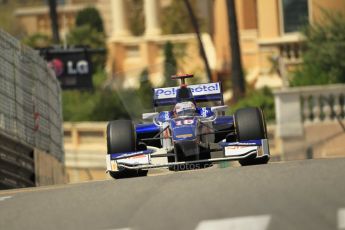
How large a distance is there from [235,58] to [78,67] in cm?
1034

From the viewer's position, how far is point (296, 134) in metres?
39.1

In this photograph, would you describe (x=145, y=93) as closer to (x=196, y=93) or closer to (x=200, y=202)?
(x=196, y=93)

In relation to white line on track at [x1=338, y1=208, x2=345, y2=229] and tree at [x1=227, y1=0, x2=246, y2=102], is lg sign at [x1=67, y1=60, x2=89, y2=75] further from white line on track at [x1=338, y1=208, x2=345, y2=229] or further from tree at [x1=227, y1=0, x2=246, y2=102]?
white line on track at [x1=338, y1=208, x2=345, y2=229]

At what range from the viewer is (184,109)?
68.3 ft

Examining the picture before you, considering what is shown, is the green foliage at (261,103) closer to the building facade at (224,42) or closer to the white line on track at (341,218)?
the building facade at (224,42)

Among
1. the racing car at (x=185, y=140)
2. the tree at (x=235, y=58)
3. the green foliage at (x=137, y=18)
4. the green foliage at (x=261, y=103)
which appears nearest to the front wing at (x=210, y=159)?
the racing car at (x=185, y=140)

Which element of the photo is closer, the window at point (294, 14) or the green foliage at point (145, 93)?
the window at point (294, 14)

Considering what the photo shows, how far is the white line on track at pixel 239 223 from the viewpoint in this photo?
13.1 metres

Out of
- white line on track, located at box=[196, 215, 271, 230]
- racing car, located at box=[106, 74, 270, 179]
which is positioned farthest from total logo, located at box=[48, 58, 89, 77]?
white line on track, located at box=[196, 215, 271, 230]

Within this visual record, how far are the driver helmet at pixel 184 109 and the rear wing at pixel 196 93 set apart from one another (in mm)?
1152

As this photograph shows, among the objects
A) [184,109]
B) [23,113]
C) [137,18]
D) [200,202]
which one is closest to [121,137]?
[184,109]

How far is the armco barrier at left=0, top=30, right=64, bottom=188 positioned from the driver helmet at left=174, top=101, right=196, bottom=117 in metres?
4.76

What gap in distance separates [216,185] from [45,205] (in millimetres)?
1863

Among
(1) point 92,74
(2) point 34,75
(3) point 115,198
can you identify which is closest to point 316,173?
(3) point 115,198
